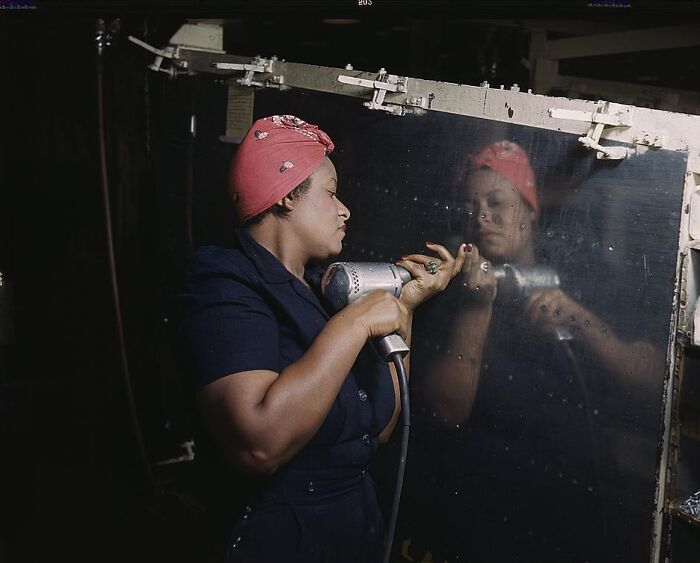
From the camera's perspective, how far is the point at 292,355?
169cm

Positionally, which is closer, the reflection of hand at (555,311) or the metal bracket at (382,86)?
the reflection of hand at (555,311)

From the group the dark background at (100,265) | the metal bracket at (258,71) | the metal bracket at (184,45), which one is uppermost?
the metal bracket at (184,45)

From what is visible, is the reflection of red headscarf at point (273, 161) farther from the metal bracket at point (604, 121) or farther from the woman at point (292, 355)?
the metal bracket at point (604, 121)

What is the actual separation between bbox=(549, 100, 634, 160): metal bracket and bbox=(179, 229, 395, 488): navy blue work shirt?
28.7 inches

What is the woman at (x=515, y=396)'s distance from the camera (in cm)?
157

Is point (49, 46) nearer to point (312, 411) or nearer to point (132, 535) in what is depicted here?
point (132, 535)

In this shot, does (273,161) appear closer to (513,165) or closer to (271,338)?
(271,338)

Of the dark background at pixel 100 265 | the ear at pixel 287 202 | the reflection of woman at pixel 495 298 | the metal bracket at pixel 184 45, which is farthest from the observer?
the dark background at pixel 100 265

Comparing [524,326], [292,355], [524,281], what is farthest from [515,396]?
[292,355]

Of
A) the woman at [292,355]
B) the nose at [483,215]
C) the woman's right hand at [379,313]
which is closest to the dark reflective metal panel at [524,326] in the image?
the nose at [483,215]

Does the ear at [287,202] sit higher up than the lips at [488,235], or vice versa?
the ear at [287,202]

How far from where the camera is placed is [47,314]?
3.78m

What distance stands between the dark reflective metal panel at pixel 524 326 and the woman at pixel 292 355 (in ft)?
0.41

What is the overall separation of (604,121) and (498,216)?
343 millimetres
